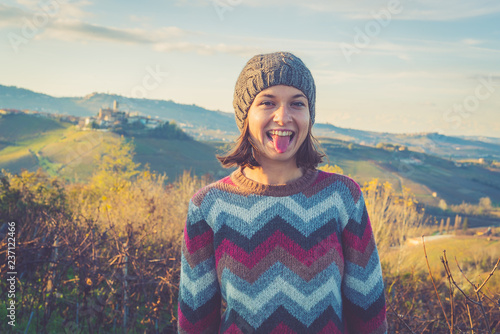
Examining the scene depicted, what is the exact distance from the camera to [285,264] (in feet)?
4.76

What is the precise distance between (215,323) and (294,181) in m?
0.72

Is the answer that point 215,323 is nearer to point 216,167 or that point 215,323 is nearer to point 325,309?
point 325,309

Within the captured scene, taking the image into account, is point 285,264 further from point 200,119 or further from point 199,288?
point 200,119

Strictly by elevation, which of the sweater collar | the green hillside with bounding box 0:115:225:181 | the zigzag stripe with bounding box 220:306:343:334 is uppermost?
the sweater collar

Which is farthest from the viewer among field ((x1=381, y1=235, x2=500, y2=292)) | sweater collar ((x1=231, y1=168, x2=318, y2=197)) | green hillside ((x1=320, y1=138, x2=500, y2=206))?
green hillside ((x1=320, y1=138, x2=500, y2=206))

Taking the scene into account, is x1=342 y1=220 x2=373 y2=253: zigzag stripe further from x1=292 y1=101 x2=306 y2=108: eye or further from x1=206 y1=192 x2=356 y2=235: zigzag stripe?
x1=292 y1=101 x2=306 y2=108: eye

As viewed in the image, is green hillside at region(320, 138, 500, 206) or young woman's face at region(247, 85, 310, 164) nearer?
young woman's face at region(247, 85, 310, 164)

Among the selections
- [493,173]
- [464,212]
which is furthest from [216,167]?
[493,173]

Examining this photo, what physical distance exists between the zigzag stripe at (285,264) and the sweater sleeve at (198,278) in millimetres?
122

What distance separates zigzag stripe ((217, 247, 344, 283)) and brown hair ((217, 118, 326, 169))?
0.39m

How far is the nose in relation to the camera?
57.3 inches

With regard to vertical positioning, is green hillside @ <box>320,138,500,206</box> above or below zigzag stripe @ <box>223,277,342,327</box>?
below

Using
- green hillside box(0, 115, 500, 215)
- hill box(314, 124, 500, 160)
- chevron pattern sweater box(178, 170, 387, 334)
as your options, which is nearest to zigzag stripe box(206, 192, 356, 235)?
chevron pattern sweater box(178, 170, 387, 334)

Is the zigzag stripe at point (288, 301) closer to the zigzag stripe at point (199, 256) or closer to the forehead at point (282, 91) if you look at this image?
the zigzag stripe at point (199, 256)
